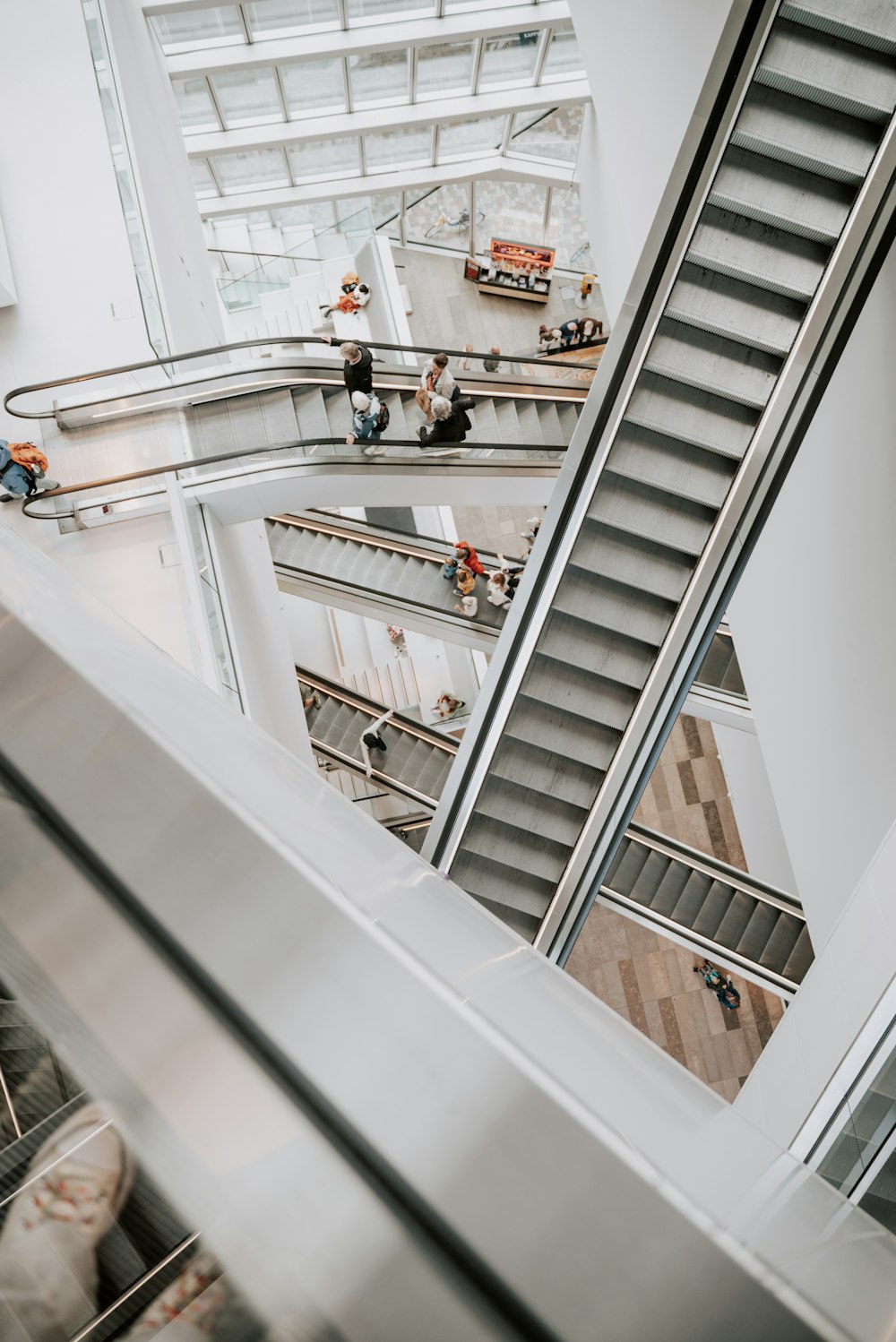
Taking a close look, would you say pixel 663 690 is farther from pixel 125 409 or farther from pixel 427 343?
pixel 427 343

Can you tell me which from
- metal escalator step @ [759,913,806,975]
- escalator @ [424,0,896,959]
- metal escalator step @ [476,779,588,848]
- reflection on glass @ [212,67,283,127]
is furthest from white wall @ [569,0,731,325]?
metal escalator step @ [759,913,806,975]

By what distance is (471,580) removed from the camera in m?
11.9

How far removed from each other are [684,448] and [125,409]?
18.3ft

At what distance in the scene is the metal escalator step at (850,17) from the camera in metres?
6.16

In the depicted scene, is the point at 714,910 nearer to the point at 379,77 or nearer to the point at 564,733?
the point at 564,733

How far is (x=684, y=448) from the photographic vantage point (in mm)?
6781

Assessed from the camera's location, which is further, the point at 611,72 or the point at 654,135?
the point at 611,72

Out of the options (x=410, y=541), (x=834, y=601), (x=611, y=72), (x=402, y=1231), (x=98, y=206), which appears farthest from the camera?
(x=410, y=541)

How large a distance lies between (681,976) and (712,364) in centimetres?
1170

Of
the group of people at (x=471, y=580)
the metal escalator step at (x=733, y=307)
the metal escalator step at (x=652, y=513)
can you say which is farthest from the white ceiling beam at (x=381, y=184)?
the metal escalator step at (x=652, y=513)

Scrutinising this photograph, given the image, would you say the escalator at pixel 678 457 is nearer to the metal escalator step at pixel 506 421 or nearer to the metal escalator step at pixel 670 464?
the metal escalator step at pixel 670 464

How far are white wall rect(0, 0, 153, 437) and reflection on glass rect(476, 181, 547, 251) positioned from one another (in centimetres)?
996

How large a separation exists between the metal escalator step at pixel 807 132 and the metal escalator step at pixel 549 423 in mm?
A: 4778

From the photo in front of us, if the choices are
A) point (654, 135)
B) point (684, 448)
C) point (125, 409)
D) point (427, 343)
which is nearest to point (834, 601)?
point (684, 448)
